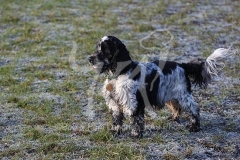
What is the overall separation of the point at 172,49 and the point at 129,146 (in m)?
5.36

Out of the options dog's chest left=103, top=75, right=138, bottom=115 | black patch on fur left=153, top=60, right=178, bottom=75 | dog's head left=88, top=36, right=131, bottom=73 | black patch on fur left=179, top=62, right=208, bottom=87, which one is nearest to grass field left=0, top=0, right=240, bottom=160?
dog's chest left=103, top=75, right=138, bottom=115

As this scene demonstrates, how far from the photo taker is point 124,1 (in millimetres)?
15930

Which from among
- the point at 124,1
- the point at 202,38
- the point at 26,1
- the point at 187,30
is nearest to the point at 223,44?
the point at 202,38

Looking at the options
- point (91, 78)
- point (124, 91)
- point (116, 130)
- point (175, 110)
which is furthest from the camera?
point (91, 78)

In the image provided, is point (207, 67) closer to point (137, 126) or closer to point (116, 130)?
point (137, 126)

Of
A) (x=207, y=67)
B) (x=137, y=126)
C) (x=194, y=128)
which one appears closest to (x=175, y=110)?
(x=194, y=128)

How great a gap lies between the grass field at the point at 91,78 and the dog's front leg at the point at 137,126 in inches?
4.6

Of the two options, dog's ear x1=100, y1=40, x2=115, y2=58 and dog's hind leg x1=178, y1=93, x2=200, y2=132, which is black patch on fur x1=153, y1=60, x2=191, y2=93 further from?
dog's ear x1=100, y1=40, x2=115, y2=58

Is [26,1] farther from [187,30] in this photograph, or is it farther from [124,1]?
[187,30]

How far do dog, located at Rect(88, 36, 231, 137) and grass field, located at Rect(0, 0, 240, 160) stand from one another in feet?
0.91

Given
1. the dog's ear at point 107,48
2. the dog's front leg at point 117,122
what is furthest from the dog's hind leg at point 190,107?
the dog's ear at point 107,48

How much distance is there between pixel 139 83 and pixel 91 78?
2852 millimetres

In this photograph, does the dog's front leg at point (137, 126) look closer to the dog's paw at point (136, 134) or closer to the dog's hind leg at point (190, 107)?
the dog's paw at point (136, 134)

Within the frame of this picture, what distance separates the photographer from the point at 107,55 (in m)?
6.23
